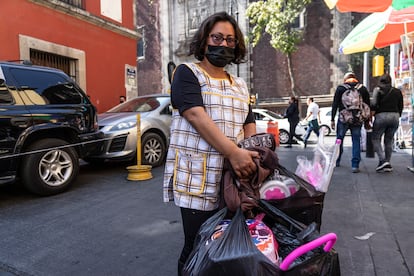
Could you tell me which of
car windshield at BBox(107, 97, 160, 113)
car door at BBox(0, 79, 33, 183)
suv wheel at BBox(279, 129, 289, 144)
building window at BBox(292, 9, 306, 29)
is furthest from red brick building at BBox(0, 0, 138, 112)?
building window at BBox(292, 9, 306, 29)

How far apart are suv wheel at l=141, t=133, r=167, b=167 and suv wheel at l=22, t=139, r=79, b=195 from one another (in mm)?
1629

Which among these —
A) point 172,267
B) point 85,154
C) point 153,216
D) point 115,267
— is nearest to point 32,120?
point 85,154

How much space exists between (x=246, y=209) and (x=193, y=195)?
34cm

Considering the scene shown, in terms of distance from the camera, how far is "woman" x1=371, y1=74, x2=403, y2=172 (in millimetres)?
5930

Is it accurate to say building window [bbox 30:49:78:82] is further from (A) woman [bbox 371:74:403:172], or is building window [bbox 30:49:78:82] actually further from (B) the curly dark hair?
(B) the curly dark hair

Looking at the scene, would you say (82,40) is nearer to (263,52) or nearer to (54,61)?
(54,61)

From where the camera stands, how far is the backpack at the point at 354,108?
5863 millimetres

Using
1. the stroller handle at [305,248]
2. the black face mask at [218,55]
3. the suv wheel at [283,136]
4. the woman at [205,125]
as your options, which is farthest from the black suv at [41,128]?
the suv wheel at [283,136]

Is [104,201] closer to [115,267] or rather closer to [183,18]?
[115,267]

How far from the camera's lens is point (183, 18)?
25516mm

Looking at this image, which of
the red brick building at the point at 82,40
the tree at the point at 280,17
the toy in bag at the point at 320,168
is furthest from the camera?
the tree at the point at 280,17

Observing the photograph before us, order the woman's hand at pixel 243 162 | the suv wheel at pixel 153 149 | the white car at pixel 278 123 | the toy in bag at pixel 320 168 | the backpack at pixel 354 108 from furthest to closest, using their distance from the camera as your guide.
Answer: the white car at pixel 278 123, the suv wheel at pixel 153 149, the backpack at pixel 354 108, the toy in bag at pixel 320 168, the woman's hand at pixel 243 162

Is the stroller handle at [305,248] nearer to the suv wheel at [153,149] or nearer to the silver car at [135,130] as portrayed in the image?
the silver car at [135,130]

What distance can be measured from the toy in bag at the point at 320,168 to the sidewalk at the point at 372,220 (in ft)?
4.02
